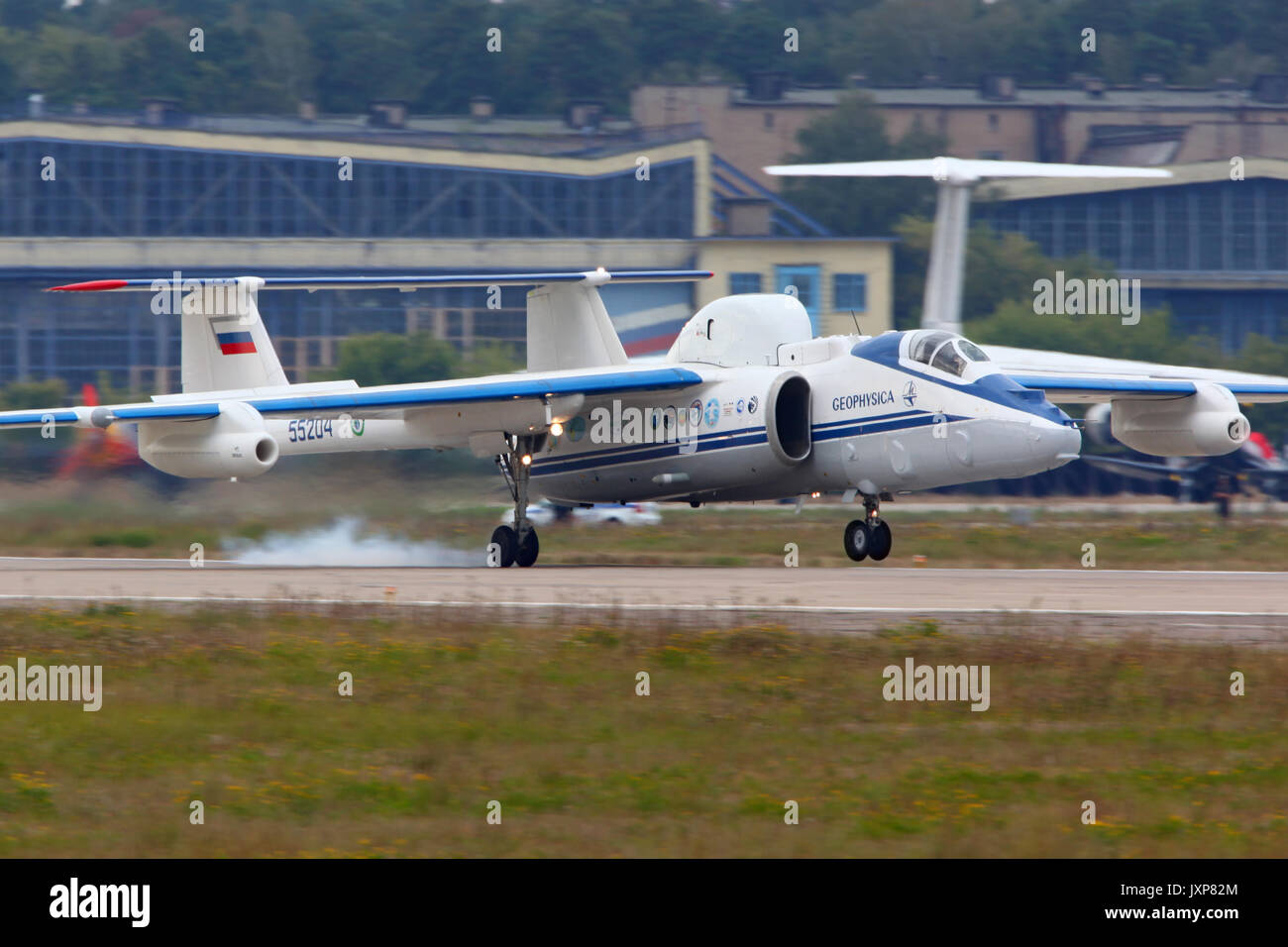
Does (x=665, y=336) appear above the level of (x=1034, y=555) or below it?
above

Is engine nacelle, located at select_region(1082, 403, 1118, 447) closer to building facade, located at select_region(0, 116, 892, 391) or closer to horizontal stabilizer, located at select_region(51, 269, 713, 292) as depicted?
horizontal stabilizer, located at select_region(51, 269, 713, 292)

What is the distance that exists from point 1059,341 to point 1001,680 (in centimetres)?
5855

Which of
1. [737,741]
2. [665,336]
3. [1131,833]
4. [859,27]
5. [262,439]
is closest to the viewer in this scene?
[1131,833]

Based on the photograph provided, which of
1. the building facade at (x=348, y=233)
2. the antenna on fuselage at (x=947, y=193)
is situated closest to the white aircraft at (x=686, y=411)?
the antenna on fuselage at (x=947, y=193)

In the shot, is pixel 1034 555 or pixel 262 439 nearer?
pixel 262 439

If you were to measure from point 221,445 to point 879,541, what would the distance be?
404 inches

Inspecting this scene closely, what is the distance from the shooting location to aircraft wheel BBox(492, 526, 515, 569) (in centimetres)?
2839

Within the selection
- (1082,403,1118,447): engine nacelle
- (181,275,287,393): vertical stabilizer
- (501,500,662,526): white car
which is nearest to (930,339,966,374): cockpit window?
(1082,403,1118,447): engine nacelle

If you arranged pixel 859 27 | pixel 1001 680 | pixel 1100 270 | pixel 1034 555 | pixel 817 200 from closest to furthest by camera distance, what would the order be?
1. pixel 1001 680
2. pixel 1034 555
3. pixel 1100 270
4. pixel 817 200
5. pixel 859 27

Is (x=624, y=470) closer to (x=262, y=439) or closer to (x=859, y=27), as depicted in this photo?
(x=262, y=439)

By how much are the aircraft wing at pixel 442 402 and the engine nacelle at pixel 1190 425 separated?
7.39m

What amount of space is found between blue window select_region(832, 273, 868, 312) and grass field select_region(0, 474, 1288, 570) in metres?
38.3

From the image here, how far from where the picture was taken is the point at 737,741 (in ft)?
40.7

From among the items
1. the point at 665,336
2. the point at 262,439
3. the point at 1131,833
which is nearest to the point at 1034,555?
the point at 262,439
